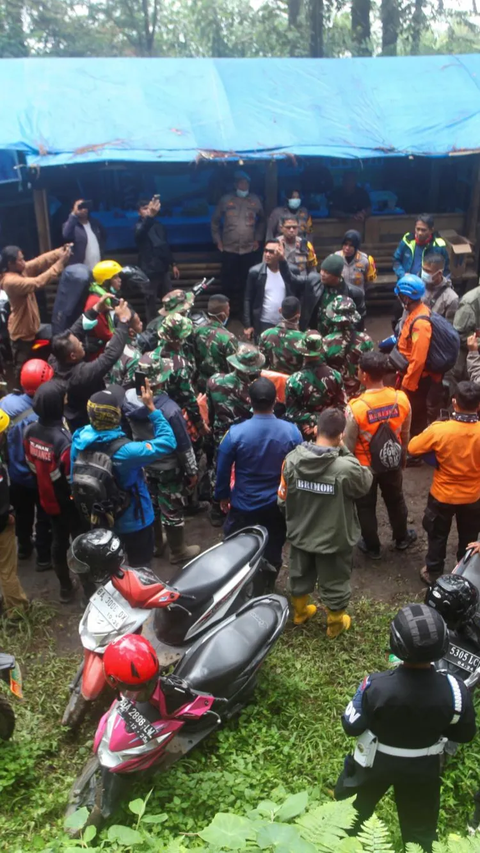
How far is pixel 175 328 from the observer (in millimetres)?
5543

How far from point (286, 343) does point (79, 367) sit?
169 cm

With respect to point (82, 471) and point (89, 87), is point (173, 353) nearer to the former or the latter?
point (82, 471)

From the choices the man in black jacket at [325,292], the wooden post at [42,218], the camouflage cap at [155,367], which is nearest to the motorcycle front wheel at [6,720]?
the camouflage cap at [155,367]

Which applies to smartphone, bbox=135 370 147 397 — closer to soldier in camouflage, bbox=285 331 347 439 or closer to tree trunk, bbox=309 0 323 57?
soldier in camouflage, bbox=285 331 347 439

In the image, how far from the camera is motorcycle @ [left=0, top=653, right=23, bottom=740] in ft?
12.0

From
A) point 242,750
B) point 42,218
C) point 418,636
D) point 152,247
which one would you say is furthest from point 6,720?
point 42,218

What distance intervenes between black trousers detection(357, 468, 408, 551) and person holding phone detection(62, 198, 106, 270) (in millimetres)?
5227

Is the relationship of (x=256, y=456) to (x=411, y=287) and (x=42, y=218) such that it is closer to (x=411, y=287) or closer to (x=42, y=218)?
(x=411, y=287)

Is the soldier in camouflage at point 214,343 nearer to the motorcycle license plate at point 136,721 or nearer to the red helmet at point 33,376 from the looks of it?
the red helmet at point 33,376

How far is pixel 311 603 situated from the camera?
5.20 m

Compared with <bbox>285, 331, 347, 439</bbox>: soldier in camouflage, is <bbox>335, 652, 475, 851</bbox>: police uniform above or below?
below

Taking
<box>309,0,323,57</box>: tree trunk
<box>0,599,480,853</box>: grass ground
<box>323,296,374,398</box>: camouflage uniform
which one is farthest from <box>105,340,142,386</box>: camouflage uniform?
<box>309,0,323,57</box>: tree trunk

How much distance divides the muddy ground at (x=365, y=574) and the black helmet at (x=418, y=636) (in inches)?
96.1

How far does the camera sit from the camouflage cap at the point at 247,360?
17.8ft
